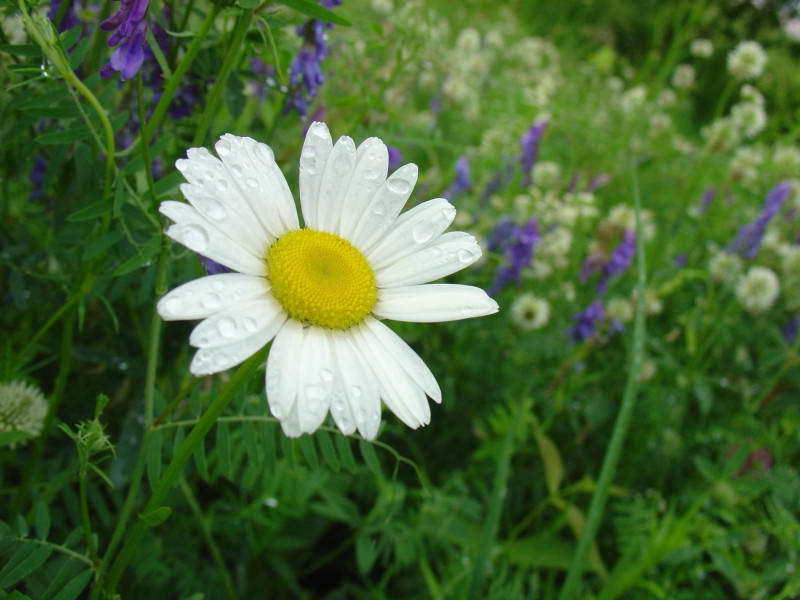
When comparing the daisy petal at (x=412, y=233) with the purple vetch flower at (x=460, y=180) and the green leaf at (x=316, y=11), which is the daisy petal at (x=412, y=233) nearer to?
the green leaf at (x=316, y=11)

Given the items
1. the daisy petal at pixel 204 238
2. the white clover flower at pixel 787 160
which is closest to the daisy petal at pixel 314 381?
the daisy petal at pixel 204 238

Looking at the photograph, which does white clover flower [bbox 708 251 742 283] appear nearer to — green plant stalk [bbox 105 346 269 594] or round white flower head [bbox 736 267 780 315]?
round white flower head [bbox 736 267 780 315]

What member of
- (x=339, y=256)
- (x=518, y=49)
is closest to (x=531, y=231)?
(x=339, y=256)

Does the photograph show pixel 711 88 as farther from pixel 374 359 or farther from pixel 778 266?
pixel 374 359

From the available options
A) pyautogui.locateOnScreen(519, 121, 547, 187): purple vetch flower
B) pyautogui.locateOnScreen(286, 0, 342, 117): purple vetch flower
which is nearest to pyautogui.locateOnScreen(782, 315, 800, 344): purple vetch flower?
pyautogui.locateOnScreen(519, 121, 547, 187): purple vetch flower

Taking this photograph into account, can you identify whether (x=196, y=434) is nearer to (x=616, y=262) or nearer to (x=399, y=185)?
(x=399, y=185)
